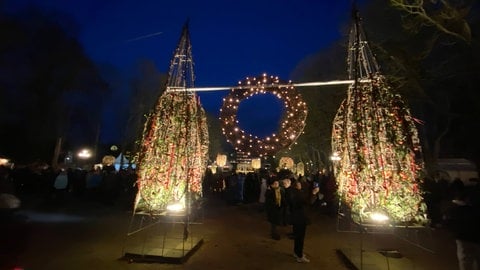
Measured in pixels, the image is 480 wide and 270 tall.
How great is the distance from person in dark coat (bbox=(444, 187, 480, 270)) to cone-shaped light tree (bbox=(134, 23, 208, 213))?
4603 millimetres

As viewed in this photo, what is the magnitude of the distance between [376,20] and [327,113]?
23.8 feet

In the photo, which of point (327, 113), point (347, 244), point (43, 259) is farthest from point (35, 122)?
point (347, 244)

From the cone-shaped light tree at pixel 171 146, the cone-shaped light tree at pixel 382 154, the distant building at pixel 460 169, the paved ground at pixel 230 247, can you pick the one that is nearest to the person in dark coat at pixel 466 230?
the cone-shaped light tree at pixel 382 154

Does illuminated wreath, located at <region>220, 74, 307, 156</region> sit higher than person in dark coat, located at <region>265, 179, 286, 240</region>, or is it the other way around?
illuminated wreath, located at <region>220, 74, 307, 156</region>

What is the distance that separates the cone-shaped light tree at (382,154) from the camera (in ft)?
20.6

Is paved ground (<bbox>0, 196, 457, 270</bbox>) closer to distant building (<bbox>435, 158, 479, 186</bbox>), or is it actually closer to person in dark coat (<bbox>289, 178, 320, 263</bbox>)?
person in dark coat (<bbox>289, 178, 320, 263</bbox>)

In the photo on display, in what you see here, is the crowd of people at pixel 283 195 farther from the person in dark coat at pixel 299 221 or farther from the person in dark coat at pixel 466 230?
the person in dark coat at pixel 466 230

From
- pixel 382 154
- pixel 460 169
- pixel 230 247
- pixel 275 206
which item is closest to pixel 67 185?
pixel 230 247

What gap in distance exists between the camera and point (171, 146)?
296 inches

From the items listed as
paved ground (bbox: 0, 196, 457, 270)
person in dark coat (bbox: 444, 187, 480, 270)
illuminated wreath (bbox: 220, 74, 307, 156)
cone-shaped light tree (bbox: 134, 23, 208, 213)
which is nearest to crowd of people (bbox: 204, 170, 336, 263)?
paved ground (bbox: 0, 196, 457, 270)

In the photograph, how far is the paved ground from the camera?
7.04 m

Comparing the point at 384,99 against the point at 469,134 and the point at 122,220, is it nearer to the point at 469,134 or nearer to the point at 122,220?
the point at 122,220

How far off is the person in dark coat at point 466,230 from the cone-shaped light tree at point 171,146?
15.1 feet

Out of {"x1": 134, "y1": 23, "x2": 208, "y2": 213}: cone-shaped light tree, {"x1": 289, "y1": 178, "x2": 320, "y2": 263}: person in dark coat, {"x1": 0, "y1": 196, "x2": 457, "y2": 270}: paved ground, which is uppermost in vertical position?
{"x1": 134, "y1": 23, "x2": 208, "y2": 213}: cone-shaped light tree
